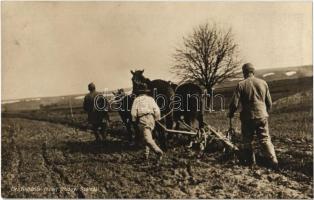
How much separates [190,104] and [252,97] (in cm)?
182

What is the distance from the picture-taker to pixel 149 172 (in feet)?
20.1

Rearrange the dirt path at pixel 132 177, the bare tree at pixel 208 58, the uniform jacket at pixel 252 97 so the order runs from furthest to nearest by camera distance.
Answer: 1. the bare tree at pixel 208 58
2. the uniform jacket at pixel 252 97
3. the dirt path at pixel 132 177

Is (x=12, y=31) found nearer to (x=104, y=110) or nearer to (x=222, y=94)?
(x=104, y=110)

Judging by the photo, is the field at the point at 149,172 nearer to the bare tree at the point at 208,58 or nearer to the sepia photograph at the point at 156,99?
the sepia photograph at the point at 156,99

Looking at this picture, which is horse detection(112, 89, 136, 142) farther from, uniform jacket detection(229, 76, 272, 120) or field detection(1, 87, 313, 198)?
uniform jacket detection(229, 76, 272, 120)

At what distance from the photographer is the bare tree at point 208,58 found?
9.05 meters

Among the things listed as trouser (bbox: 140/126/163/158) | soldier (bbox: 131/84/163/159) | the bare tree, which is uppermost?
the bare tree

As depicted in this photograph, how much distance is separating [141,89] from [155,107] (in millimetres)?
409

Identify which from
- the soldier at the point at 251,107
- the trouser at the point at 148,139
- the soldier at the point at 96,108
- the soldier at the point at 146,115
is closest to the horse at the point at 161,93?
the soldier at the point at 146,115

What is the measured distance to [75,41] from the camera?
780 centimetres

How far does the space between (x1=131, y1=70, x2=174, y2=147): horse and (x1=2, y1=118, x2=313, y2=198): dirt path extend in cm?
58

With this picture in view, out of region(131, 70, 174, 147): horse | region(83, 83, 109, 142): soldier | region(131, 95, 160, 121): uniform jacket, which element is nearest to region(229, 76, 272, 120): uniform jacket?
region(131, 95, 160, 121): uniform jacket

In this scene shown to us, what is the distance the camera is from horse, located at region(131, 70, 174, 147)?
730 cm

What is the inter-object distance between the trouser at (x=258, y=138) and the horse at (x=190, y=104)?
138 centimetres
